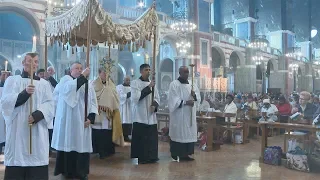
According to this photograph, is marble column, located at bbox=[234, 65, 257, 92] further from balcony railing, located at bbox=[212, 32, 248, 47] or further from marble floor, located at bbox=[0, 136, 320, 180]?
marble floor, located at bbox=[0, 136, 320, 180]

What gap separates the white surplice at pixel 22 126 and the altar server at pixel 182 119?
3377 millimetres

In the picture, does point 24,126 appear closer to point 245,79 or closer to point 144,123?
point 144,123

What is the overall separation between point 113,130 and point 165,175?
Answer: 2.01 m

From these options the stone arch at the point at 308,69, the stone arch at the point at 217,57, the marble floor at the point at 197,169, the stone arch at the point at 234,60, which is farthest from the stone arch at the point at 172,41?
the stone arch at the point at 308,69

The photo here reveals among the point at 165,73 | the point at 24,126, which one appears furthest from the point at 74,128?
the point at 165,73

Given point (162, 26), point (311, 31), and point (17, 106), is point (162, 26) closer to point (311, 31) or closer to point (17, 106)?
point (17, 106)

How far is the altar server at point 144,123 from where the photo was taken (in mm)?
6734

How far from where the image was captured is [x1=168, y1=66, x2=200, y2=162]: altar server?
697 cm

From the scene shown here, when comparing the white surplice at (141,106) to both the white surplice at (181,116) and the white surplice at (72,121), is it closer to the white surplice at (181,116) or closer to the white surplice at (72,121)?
the white surplice at (181,116)

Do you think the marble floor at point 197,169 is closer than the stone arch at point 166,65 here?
Yes

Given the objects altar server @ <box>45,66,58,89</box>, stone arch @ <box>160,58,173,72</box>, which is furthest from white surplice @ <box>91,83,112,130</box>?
stone arch @ <box>160,58,173,72</box>

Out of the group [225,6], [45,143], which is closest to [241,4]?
[225,6]

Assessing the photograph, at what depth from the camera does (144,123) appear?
6734mm

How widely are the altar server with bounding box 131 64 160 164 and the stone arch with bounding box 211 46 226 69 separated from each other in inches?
851
